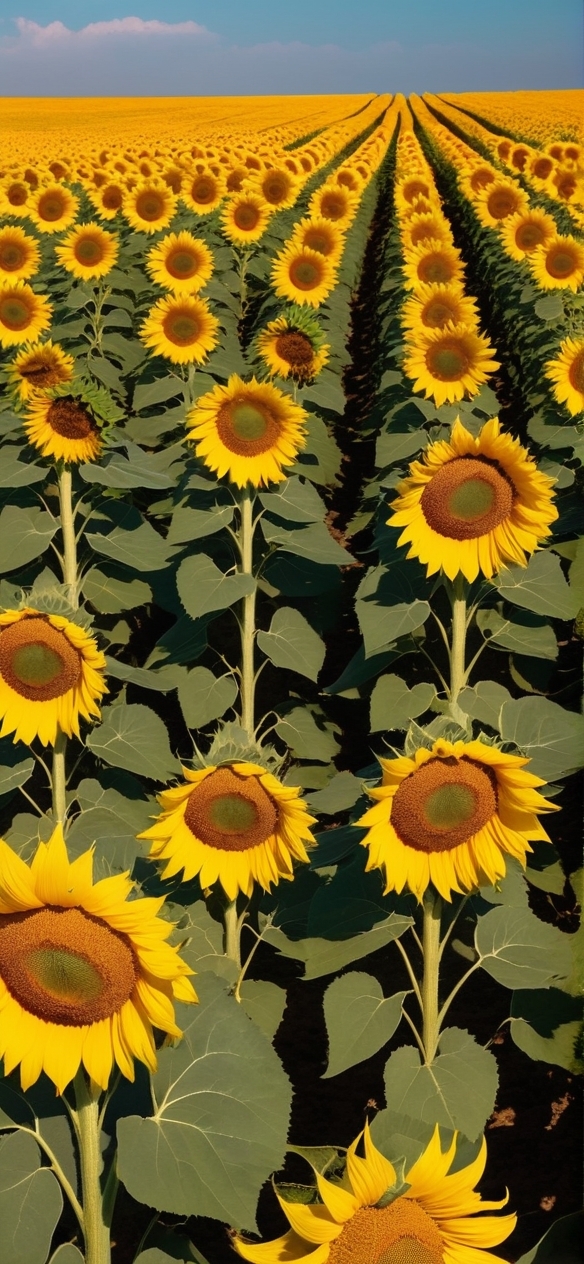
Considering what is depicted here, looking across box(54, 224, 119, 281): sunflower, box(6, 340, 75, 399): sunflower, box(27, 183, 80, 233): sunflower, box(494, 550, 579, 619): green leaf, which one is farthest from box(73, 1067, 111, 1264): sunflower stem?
box(27, 183, 80, 233): sunflower

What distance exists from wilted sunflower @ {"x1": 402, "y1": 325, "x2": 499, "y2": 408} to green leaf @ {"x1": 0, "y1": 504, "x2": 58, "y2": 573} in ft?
6.75

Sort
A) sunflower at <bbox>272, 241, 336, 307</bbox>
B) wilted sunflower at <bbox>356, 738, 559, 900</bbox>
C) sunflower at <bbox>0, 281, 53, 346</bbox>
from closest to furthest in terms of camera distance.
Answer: wilted sunflower at <bbox>356, 738, 559, 900</bbox> → sunflower at <bbox>0, 281, 53, 346</bbox> → sunflower at <bbox>272, 241, 336, 307</bbox>

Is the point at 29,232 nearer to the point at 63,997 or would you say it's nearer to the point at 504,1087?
the point at 504,1087

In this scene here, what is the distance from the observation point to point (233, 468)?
4.18 meters

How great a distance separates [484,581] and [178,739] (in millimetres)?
1927

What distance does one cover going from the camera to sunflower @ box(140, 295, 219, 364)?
6.38 metres

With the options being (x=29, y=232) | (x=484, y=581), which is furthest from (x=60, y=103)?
(x=484, y=581)

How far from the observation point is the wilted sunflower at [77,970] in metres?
1.52

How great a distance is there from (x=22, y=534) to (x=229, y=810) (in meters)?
2.07

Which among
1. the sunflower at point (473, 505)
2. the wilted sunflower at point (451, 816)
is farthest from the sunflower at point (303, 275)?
the wilted sunflower at point (451, 816)

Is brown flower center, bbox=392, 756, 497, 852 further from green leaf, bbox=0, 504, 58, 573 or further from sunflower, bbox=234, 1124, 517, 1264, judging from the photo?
green leaf, bbox=0, 504, 58, 573

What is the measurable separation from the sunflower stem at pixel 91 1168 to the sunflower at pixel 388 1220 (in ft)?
1.48

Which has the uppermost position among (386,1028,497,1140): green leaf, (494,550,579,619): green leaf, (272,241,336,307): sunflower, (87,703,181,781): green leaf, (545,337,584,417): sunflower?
(272,241,336,307): sunflower

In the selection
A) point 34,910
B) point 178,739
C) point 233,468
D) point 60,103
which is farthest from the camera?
point 60,103
